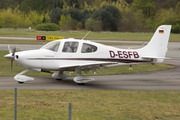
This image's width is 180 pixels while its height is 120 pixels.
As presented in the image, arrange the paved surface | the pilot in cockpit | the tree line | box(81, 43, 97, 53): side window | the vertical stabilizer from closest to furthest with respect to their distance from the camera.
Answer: the paved surface < the pilot in cockpit < box(81, 43, 97, 53): side window < the vertical stabilizer < the tree line

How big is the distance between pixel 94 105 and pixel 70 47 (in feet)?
15.5

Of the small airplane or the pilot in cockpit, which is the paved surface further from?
the pilot in cockpit

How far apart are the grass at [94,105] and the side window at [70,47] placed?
8.43 ft

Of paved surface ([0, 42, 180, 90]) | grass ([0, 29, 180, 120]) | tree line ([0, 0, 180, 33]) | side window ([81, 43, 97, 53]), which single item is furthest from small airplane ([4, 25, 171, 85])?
tree line ([0, 0, 180, 33])

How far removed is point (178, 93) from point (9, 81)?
27.4 feet

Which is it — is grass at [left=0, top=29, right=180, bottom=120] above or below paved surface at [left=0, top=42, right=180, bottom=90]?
above

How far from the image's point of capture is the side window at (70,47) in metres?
13.1

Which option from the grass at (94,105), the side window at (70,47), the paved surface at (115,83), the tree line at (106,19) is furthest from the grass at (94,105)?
the tree line at (106,19)

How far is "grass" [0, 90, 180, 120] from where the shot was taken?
7941mm

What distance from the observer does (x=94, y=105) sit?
30.0 ft

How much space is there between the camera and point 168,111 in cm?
864

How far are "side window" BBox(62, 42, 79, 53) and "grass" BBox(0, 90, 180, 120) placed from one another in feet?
8.43

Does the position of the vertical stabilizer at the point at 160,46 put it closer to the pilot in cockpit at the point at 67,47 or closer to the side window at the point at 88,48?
the side window at the point at 88,48

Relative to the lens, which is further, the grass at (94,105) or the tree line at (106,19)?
the tree line at (106,19)
